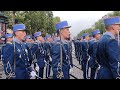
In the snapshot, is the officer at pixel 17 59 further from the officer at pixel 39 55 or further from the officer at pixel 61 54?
the officer at pixel 39 55

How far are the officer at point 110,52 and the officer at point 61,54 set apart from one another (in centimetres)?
95

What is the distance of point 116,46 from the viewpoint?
187 inches

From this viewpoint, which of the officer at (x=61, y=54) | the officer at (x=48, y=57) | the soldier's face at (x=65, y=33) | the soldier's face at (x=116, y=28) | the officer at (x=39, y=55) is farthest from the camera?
the officer at (x=48, y=57)

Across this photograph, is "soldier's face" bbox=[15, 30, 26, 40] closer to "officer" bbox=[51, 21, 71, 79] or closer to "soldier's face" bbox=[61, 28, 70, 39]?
"officer" bbox=[51, 21, 71, 79]

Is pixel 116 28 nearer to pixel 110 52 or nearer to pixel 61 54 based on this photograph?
pixel 110 52

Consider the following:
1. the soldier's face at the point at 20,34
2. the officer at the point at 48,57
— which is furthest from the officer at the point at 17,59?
the officer at the point at 48,57

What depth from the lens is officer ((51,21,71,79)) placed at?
18.8 feet

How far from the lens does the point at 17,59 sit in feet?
19.4

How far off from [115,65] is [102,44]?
0.39 m

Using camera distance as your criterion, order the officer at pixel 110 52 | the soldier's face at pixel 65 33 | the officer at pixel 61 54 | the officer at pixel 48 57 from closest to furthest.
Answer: the officer at pixel 110 52 < the officer at pixel 61 54 < the soldier's face at pixel 65 33 < the officer at pixel 48 57

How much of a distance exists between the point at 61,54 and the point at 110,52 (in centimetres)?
134

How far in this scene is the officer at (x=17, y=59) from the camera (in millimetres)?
5736
